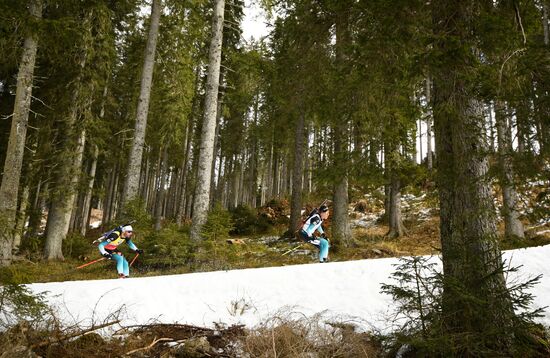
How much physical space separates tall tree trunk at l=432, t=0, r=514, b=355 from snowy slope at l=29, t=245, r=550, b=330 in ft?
3.64

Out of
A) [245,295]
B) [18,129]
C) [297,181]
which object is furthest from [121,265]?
[297,181]

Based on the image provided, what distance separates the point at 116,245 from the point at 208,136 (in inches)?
155

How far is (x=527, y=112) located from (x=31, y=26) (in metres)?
10.1

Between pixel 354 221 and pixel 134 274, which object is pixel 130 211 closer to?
pixel 134 274

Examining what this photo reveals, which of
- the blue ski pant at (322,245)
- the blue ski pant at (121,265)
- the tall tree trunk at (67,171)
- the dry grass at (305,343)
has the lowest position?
the dry grass at (305,343)

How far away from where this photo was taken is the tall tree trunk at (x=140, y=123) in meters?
11.0

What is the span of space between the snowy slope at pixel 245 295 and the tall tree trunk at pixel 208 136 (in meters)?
3.78

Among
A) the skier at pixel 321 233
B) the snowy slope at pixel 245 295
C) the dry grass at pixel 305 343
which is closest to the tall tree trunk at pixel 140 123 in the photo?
the skier at pixel 321 233

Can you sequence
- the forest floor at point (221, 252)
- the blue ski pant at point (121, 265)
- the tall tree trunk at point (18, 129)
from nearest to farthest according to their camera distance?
1. the blue ski pant at point (121, 265)
2. the tall tree trunk at point (18, 129)
3. the forest floor at point (221, 252)

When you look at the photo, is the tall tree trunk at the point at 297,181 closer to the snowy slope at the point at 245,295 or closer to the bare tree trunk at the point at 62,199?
the bare tree trunk at the point at 62,199

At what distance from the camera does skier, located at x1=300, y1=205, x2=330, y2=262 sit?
9.16 m

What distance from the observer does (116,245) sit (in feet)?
28.2

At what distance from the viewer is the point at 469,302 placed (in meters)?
3.16

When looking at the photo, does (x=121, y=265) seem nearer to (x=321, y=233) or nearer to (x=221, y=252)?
(x=221, y=252)
